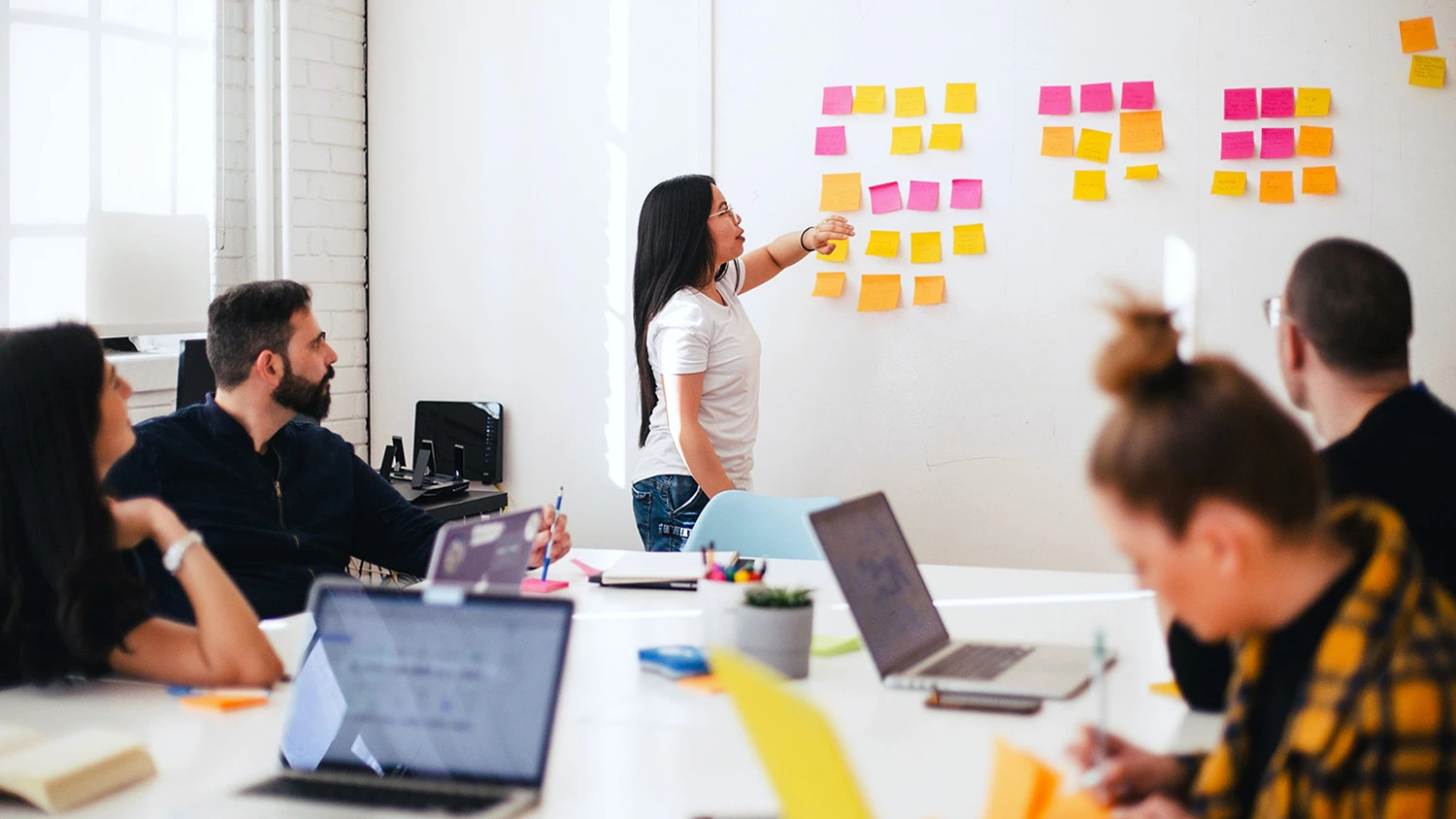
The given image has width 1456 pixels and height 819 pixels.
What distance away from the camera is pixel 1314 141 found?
3.33 metres

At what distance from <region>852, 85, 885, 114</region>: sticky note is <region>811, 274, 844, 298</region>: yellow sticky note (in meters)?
0.48

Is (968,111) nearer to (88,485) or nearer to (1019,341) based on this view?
(1019,341)

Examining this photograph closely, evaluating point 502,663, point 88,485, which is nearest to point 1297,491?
point 502,663

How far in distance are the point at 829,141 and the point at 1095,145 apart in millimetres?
755

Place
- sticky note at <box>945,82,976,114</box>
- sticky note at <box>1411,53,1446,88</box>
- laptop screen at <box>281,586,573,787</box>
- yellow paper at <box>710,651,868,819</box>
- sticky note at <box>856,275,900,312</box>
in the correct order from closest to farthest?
yellow paper at <box>710,651,868,819</box> < laptop screen at <box>281,586,573,787</box> < sticky note at <box>1411,53,1446,88</box> < sticky note at <box>945,82,976,114</box> < sticky note at <box>856,275,900,312</box>

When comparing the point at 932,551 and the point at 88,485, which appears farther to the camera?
the point at 932,551

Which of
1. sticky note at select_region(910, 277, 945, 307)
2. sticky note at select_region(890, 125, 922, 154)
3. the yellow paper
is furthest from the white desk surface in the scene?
sticky note at select_region(890, 125, 922, 154)

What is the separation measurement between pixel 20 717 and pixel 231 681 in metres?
0.25

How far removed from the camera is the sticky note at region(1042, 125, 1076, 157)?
351cm

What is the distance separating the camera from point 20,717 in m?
1.60

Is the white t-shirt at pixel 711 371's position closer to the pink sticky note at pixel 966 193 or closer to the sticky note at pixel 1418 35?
the pink sticky note at pixel 966 193

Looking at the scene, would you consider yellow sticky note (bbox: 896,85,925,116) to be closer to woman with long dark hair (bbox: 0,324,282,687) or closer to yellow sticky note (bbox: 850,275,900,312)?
yellow sticky note (bbox: 850,275,900,312)

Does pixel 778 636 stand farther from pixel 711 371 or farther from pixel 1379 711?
pixel 711 371

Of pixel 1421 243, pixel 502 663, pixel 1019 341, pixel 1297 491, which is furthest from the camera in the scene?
pixel 1019 341
